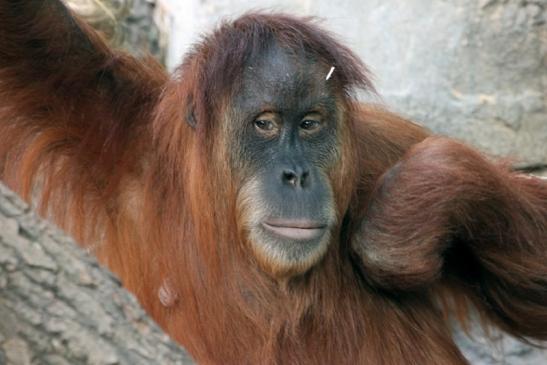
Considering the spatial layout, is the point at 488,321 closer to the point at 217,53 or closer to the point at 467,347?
the point at 467,347

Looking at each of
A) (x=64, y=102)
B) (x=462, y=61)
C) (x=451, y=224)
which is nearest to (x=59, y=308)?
(x=64, y=102)

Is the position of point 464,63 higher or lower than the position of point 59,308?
higher

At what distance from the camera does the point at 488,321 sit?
464cm

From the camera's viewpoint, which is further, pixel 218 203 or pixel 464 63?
pixel 464 63

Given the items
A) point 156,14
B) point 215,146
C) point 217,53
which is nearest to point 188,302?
point 215,146

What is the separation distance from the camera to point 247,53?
392 centimetres

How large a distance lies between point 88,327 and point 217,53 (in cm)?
206

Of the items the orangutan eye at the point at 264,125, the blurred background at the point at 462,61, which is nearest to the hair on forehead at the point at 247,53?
the orangutan eye at the point at 264,125

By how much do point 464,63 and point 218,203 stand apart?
2057 millimetres

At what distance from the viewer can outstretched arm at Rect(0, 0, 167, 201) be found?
4031 millimetres

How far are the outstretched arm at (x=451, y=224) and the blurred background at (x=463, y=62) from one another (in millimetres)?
1070

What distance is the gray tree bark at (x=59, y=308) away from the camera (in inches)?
77.8


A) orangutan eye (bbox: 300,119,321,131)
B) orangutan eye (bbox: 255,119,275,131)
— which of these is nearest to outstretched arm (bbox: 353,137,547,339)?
orangutan eye (bbox: 300,119,321,131)

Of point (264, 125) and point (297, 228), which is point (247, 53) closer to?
point (264, 125)
